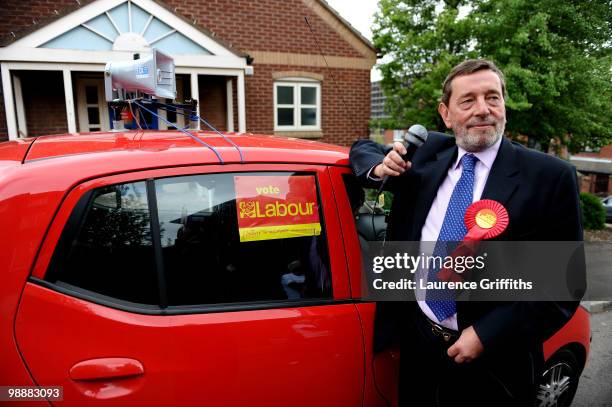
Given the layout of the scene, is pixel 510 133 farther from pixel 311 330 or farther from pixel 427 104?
pixel 311 330

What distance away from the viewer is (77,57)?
713 centimetres

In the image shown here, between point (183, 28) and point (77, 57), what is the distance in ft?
6.09

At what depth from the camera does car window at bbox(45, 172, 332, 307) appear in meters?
1.46

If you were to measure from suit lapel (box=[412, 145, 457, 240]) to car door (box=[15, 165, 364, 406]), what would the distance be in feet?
1.12

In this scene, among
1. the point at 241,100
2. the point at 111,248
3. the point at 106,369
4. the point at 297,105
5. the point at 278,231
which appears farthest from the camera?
the point at 297,105

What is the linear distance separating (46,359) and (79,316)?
155 millimetres

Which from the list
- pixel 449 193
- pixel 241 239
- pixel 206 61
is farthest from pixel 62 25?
pixel 449 193

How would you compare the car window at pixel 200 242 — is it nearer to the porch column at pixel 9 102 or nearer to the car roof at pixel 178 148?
the car roof at pixel 178 148

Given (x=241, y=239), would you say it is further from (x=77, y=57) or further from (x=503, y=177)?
(x=77, y=57)

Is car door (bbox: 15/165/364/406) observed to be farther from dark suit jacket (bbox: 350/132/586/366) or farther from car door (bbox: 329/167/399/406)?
dark suit jacket (bbox: 350/132/586/366)

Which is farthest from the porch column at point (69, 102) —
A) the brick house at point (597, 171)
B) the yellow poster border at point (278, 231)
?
the brick house at point (597, 171)

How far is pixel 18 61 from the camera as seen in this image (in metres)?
6.92

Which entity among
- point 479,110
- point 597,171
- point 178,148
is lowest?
point 597,171

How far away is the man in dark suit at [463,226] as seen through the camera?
153 centimetres
